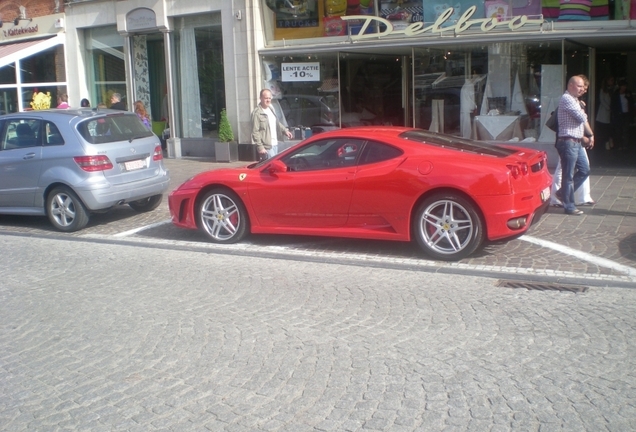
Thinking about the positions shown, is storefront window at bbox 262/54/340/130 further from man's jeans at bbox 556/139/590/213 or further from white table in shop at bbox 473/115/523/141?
man's jeans at bbox 556/139/590/213

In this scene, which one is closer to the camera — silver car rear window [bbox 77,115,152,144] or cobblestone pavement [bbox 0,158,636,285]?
cobblestone pavement [bbox 0,158,636,285]

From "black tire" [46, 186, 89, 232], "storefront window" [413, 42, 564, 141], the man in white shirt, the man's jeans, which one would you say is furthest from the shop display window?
"black tire" [46, 186, 89, 232]

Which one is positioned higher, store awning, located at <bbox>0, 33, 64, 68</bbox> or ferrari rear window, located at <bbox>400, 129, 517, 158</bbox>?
store awning, located at <bbox>0, 33, 64, 68</bbox>

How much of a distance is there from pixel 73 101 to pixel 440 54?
11.4 metres

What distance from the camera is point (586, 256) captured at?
824 cm

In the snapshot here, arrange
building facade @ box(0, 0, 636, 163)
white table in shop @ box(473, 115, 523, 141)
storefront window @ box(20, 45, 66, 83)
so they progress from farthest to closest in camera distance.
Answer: storefront window @ box(20, 45, 66, 83) → white table in shop @ box(473, 115, 523, 141) → building facade @ box(0, 0, 636, 163)

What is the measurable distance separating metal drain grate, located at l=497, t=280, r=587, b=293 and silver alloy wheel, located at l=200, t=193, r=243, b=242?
11.4ft

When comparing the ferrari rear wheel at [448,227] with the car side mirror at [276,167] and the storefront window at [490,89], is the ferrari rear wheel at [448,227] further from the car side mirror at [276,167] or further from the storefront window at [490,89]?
the storefront window at [490,89]

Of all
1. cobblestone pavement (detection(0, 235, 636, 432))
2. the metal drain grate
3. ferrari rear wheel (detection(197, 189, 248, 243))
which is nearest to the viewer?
cobblestone pavement (detection(0, 235, 636, 432))

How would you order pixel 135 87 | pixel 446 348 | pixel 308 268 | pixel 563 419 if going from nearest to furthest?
pixel 563 419 < pixel 446 348 < pixel 308 268 < pixel 135 87

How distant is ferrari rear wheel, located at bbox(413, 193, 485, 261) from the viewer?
795 cm

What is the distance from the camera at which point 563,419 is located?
14.1ft

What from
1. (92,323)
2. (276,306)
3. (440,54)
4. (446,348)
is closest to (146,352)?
(92,323)

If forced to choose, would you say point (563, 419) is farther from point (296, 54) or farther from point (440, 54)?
point (296, 54)
